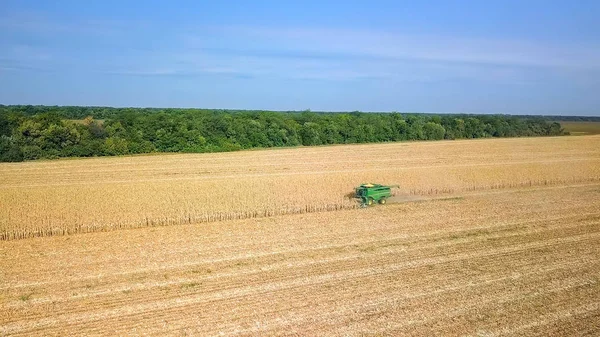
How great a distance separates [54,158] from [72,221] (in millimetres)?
28923

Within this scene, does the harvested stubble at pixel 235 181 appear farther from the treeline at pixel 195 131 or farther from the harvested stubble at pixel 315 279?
the treeline at pixel 195 131

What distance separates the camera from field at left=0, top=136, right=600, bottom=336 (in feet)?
41.2

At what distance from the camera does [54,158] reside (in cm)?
4806

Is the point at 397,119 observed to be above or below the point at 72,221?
above

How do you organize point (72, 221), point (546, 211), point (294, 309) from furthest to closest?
point (546, 211) → point (72, 221) → point (294, 309)

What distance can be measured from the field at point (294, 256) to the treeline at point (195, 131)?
538 inches

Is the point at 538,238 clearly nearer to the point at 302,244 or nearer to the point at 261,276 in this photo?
the point at 302,244

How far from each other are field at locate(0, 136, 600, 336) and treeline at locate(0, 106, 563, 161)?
13669 mm

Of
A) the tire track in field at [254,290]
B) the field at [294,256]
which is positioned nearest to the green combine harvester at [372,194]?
the field at [294,256]

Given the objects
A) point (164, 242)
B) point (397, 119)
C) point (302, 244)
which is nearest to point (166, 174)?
point (164, 242)

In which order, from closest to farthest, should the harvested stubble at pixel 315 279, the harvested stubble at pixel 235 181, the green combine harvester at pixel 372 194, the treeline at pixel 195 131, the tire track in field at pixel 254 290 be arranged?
the harvested stubble at pixel 315 279, the tire track in field at pixel 254 290, the harvested stubble at pixel 235 181, the green combine harvester at pixel 372 194, the treeline at pixel 195 131

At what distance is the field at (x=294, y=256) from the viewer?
1255 centimetres

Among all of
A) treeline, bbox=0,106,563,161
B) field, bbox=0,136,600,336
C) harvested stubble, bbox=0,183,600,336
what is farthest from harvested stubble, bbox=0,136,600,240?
treeline, bbox=0,106,563,161

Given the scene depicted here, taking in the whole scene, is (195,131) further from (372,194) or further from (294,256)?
(294,256)
